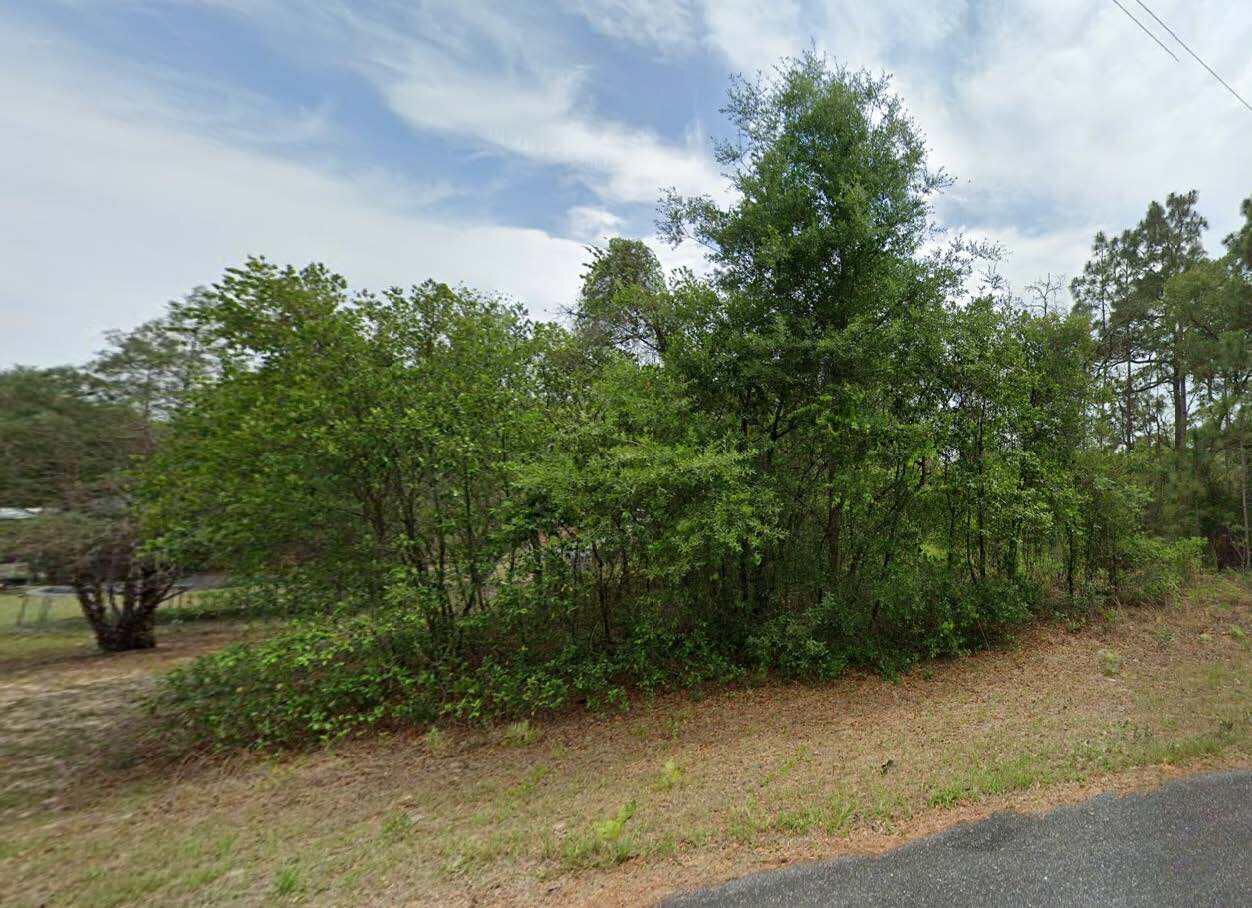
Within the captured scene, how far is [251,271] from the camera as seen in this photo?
5.83 m

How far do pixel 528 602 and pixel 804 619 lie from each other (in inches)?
132

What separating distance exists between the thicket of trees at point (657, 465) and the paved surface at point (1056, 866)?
314cm

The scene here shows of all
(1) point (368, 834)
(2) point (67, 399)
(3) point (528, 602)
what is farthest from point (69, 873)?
(2) point (67, 399)

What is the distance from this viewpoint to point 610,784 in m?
4.40

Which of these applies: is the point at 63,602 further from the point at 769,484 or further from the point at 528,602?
the point at 769,484

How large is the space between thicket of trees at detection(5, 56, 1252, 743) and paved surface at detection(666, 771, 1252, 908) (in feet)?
10.3

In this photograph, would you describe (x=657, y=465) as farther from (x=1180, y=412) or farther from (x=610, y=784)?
(x=1180, y=412)

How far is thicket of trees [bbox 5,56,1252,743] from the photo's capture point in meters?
5.75

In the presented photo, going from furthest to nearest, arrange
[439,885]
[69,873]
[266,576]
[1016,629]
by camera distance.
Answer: [1016,629] < [266,576] < [69,873] < [439,885]

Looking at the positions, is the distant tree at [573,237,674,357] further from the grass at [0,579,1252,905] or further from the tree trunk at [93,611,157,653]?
the tree trunk at [93,611,157,653]

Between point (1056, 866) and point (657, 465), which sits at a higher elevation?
point (657, 465)

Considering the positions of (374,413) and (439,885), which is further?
(374,413)

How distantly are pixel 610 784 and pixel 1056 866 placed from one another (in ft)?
9.51

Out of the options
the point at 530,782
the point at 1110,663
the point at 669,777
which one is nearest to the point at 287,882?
the point at 530,782
